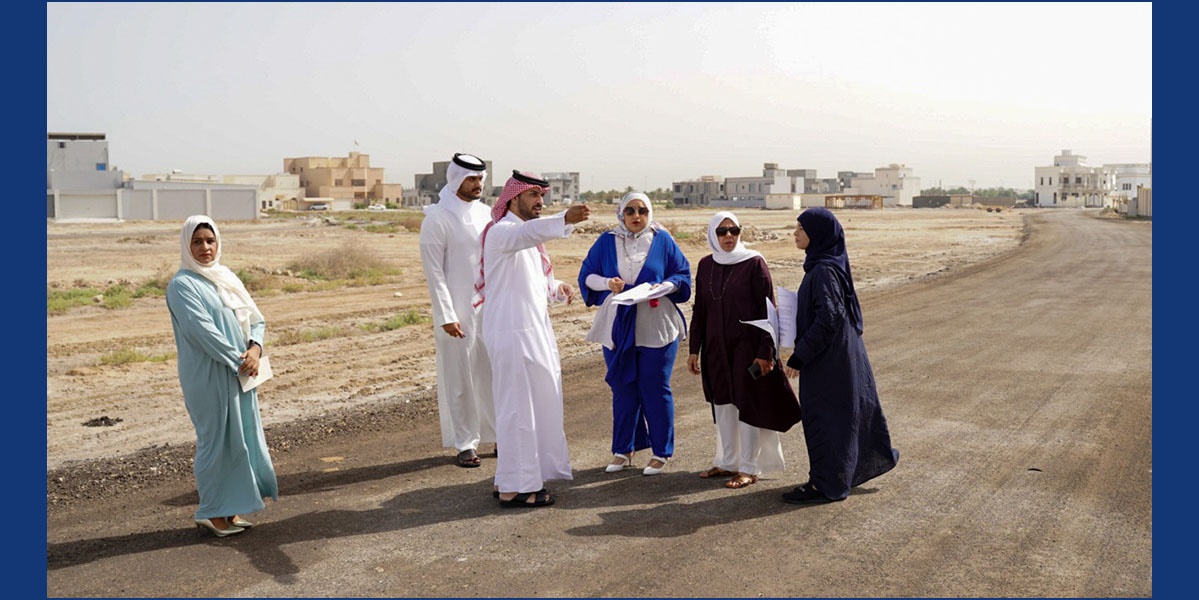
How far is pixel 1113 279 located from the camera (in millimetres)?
20406

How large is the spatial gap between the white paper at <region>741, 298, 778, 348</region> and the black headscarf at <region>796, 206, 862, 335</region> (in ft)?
1.12

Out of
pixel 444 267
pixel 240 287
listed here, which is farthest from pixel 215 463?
pixel 444 267

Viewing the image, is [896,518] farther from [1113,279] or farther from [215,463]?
[1113,279]

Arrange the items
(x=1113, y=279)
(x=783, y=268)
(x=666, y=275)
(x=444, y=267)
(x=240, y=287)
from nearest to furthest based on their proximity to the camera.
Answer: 1. (x=240, y=287)
2. (x=666, y=275)
3. (x=444, y=267)
4. (x=1113, y=279)
5. (x=783, y=268)

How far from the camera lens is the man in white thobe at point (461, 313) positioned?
675cm

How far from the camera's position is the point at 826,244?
5652 millimetres

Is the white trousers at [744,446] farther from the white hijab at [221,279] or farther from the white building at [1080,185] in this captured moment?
the white building at [1080,185]

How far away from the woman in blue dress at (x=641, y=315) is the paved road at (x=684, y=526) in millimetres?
480

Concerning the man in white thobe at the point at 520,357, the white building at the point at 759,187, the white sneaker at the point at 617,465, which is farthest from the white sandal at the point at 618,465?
the white building at the point at 759,187

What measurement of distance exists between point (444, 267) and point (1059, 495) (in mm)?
4233

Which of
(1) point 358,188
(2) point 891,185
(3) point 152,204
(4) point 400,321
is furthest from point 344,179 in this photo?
(4) point 400,321

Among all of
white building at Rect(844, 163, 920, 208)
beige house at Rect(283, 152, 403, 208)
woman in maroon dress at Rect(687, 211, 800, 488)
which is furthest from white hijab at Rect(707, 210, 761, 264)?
white building at Rect(844, 163, 920, 208)

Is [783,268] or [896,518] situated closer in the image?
[896,518]

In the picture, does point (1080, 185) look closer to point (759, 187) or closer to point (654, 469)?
point (759, 187)
